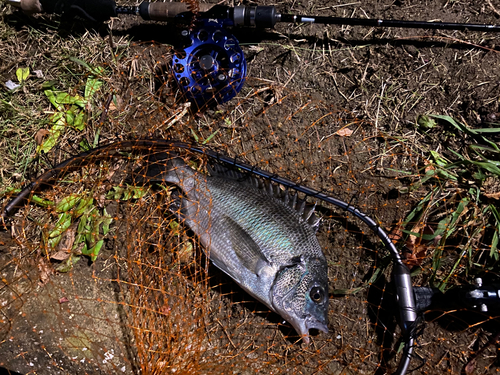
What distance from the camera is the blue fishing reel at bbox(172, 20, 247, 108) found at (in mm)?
3533

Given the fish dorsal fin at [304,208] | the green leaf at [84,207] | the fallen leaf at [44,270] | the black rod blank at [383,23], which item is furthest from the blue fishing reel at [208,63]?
the fallen leaf at [44,270]

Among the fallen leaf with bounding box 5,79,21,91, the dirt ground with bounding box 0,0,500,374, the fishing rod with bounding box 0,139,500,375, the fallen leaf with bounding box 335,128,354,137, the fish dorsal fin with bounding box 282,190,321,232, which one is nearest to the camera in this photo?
the fishing rod with bounding box 0,139,500,375

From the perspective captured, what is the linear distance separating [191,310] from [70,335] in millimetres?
1134

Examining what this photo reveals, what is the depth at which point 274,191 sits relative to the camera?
346 cm

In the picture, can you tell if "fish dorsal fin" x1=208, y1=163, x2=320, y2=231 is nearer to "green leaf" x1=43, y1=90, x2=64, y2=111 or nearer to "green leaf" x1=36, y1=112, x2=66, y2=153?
"green leaf" x1=36, y1=112, x2=66, y2=153

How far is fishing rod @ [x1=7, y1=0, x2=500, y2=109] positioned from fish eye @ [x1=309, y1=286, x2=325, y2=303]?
2.02 m

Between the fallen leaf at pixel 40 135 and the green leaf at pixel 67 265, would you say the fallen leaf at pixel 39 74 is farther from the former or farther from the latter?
the green leaf at pixel 67 265

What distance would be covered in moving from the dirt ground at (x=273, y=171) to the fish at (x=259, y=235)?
0.92ft

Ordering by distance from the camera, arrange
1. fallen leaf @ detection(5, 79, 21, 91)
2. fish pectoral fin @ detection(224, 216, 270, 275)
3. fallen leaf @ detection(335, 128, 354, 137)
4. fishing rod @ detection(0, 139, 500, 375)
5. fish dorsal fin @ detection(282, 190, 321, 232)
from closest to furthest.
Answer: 1. fishing rod @ detection(0, 139, 500, 375)
2. fish pectoral fin @ detection(224, 216, 270, 275)
3. fish dorsal fin @ detection(282, 190, 321, 232)
4. fallen leaf @ detection(335, 128, 354, 137)
5. fallen leaf @ detection(5, 79, 21, 91)

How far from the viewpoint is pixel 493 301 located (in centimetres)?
304

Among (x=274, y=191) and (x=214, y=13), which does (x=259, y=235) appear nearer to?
(x=274, y=191)

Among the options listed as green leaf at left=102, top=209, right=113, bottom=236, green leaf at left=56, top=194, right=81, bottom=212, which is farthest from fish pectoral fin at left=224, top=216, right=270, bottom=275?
green leaf at left=56, top=194, right=81, bottom=212

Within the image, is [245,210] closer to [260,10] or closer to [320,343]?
[320,343]

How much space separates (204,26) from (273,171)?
5.08 feet
